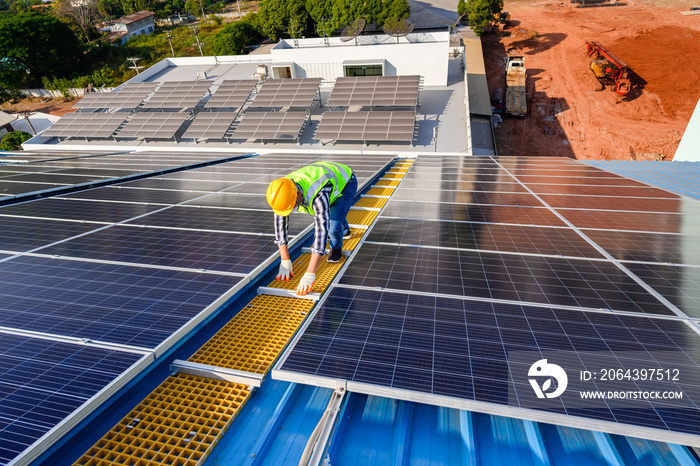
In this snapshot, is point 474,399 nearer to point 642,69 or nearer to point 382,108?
point 382,108

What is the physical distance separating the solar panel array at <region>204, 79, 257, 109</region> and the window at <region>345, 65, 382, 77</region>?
9.89m

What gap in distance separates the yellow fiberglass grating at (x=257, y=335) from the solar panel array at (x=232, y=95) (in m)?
28.7

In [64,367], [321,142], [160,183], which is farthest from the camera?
[321,142]

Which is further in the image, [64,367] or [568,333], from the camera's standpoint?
[568,333]

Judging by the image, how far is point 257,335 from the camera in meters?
4.66

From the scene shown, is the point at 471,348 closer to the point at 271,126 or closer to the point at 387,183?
the point at 387,183

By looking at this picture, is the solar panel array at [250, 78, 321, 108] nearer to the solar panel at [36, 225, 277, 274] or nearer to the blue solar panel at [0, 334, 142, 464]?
the solar panel at [36, 225, 277, 274]

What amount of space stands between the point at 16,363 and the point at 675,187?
1713 centimetres

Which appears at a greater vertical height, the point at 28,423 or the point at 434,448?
the point at 28,423

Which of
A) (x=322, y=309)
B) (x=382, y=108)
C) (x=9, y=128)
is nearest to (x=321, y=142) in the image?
(x=382, y=108)

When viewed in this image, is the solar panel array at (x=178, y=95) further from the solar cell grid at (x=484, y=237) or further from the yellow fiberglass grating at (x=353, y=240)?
the solar cell grid at (x=484, y=237)

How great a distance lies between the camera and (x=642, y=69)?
4331 cm

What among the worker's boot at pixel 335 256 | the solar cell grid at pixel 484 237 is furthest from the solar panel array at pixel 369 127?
the worker's boot at pixel 335 256

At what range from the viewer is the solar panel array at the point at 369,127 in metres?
23.3
